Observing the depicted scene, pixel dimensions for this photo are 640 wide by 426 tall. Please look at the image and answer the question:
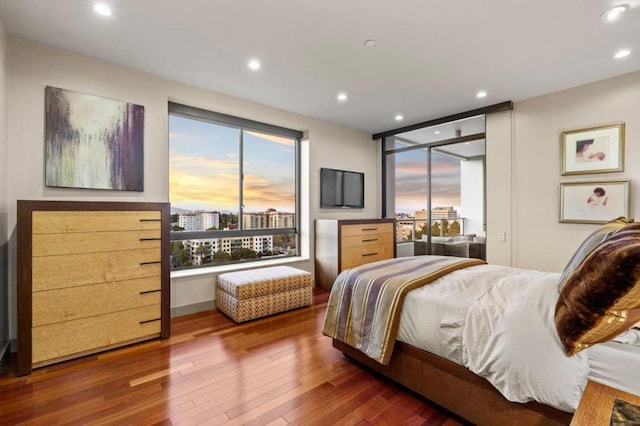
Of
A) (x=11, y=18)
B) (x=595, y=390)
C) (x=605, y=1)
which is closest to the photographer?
(x=595, y=390)

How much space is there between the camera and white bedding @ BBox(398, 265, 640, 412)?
127cm

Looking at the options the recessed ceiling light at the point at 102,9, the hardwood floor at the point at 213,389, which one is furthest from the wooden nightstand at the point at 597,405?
the recessed ceiling light at the point at 102,9

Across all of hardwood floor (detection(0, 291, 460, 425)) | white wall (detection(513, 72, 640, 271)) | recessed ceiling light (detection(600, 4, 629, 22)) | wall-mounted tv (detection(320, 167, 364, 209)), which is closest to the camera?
hardwood floor (detection(0, 291, 460, 425))

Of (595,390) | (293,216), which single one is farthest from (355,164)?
(595,390)

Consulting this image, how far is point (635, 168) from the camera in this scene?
3012 millimetres

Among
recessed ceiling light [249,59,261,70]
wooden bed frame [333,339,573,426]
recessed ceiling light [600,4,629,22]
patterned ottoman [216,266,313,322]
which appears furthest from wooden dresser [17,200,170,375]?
recessed ceiling light [600,4,629,22]

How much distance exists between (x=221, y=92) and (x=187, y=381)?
303cm

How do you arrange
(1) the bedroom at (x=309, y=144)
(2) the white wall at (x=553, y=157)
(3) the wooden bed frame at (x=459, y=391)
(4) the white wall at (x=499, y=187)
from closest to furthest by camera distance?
(3) the wooden bed frame at (x=459, y=391), (1) the bedroom at (x=309, y=144), (2) the white wall at (x=553, y=157), (4) the white wall at (x=499, y=187)

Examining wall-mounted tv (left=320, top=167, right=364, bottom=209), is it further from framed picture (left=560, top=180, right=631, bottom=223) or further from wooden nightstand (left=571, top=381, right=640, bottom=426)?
wooden nightstand (left=571, top=381, right=640, bottom=426)

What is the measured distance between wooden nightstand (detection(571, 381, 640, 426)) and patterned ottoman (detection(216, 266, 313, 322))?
273 centimetres

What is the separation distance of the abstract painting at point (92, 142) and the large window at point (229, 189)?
1.74 ft

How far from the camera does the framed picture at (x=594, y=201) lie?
3.06 metres

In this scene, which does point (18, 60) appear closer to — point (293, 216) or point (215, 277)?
point (215, 277)

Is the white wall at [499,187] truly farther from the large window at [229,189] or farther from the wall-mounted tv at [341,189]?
the large window at [229,189]
